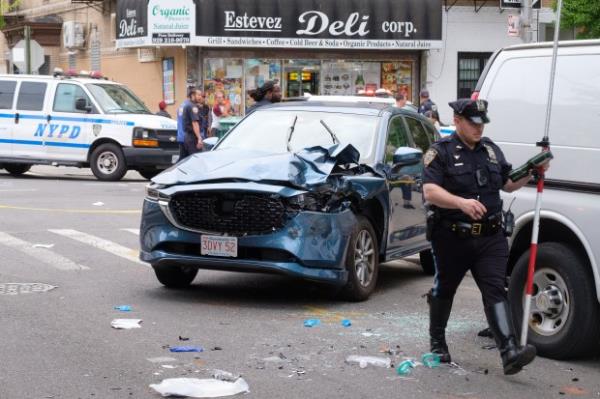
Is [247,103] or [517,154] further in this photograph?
[247,103]

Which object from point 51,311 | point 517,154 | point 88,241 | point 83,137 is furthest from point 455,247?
point 83,137

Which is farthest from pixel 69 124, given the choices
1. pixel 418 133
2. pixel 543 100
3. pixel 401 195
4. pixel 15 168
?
pixel 543 100

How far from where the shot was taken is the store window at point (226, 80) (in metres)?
31.3

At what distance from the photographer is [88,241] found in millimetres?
12469

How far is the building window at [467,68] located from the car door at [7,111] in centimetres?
1475

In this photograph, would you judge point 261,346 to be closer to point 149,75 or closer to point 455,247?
point 455,247

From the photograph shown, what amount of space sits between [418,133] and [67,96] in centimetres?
1262

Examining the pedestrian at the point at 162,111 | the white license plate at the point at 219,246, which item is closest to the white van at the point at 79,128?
the pedestrian at the point at 162,111

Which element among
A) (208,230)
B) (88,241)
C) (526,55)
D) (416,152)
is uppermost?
(526,55)

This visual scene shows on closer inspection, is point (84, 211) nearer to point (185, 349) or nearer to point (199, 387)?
point (185, 349)

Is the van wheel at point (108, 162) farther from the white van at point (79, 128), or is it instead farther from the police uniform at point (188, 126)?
the police uniform at point (188, 126)

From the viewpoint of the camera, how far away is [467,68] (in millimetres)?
32500

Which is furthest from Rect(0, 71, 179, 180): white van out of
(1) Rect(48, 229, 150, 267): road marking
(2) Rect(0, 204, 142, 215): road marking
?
(1) Rect(48, 229, 150, 267): road marking

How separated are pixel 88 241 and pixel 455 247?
22.3 feet
